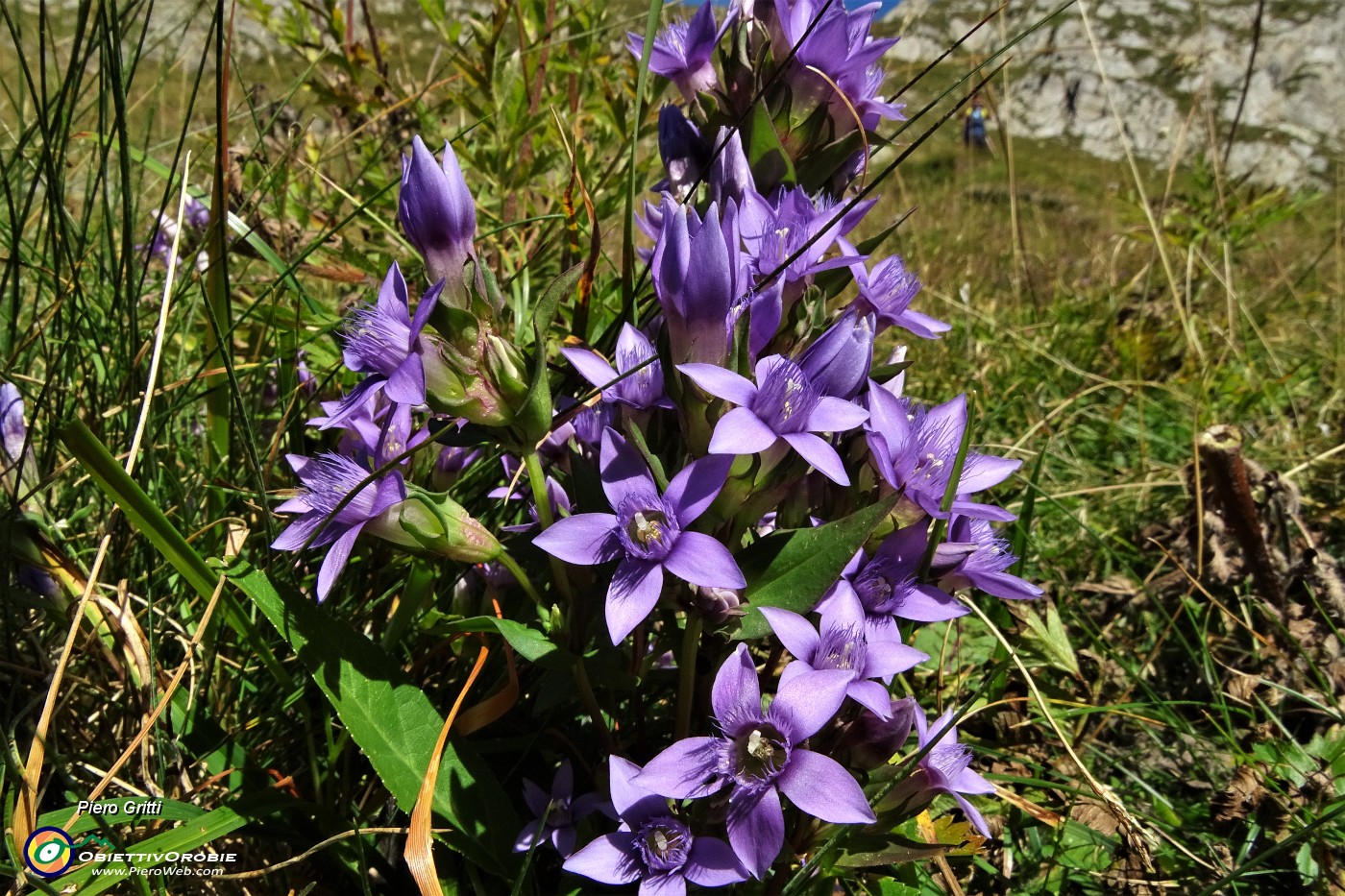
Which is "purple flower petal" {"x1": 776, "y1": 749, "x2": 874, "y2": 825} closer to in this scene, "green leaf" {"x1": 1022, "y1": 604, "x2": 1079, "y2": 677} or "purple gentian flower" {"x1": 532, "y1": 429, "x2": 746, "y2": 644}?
"purple gentian flower" {"x1": 532, "y1": 429, "x2": 746, "y2": 644}

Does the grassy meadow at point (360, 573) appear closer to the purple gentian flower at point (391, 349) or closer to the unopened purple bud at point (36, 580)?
the unopened purple bud at point (36, 580)

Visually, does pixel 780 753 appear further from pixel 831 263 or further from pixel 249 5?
pixel 249 5

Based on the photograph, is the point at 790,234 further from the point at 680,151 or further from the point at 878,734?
the point at 878,734

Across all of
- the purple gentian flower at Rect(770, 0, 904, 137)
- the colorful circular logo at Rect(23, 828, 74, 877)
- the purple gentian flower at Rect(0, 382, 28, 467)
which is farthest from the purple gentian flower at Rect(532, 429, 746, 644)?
the purple gentian flower at Rect(0, 382, 28, 467)

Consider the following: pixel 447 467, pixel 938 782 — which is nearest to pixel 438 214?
pixel 447 467

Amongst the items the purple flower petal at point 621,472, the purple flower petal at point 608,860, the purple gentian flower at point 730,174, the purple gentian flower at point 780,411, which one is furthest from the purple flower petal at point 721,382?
the purple flower petal at point 608,860

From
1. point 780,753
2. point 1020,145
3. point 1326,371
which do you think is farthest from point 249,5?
point 1020,145
